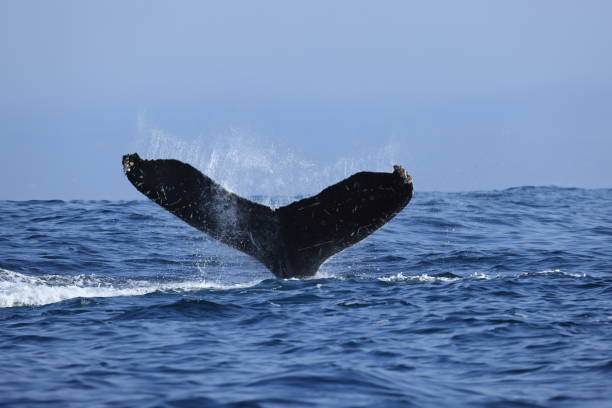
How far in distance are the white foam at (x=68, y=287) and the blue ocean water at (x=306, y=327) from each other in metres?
0.03

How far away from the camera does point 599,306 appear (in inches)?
397

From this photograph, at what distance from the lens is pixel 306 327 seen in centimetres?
908

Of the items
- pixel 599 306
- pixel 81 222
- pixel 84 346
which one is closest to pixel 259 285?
pixel 84 346

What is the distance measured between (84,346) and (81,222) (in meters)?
12.3

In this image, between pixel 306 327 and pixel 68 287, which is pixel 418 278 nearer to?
pixel 306 327

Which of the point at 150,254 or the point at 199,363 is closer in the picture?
the point at 199,363

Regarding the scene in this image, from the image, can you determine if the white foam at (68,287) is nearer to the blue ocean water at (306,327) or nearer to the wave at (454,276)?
the blue ocean water at (306,327)

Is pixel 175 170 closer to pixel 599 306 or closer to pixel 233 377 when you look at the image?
pixel 233 377

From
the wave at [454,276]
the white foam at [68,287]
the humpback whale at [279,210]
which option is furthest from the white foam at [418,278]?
the white foam at [68,287]

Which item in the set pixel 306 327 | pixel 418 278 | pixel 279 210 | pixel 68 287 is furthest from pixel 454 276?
pixel 68 287

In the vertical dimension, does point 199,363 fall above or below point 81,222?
below

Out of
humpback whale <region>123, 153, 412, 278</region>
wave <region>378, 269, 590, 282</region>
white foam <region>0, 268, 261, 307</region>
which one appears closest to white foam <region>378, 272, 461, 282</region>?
wave <region>378, 269, 590, 282</region>

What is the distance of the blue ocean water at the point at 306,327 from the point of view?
6992 mm

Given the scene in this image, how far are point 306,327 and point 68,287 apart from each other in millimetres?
3556
